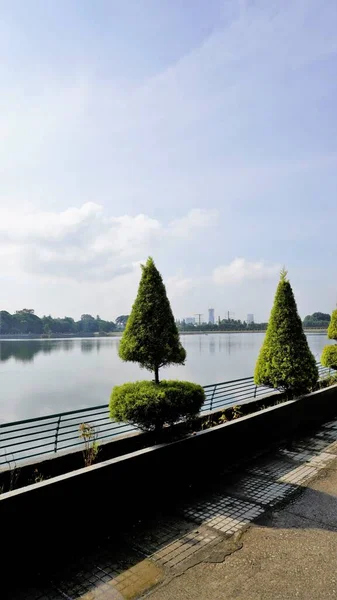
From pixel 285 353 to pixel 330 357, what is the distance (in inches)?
189

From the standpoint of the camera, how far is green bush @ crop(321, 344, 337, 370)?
14.0 m

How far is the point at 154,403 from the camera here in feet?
20.0

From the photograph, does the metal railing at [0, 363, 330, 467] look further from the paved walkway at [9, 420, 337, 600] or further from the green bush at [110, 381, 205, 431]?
the paved walkway at [9, 420, 337, 600]

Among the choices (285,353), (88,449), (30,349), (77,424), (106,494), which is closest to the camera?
(106,494)

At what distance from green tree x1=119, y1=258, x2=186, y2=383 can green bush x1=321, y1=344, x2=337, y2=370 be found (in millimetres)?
8940

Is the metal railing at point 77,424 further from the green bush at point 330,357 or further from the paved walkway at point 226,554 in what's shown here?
the paved walkway at point 226,554

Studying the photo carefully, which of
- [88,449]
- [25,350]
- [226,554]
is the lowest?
[25,350]

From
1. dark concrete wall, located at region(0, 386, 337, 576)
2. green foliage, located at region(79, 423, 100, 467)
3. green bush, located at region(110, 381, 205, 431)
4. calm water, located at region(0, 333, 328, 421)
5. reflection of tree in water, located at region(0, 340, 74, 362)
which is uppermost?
green bush, located at region(110, 381, 205, 431)

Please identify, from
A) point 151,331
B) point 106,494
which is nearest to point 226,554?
point 106,494

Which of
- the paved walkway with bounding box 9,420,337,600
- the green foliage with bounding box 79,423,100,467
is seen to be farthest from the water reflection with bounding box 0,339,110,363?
the paved walkway with bounding box 9,420,337,600

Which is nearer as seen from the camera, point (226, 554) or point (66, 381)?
point (226, 554)

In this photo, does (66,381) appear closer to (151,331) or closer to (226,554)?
(151,331)

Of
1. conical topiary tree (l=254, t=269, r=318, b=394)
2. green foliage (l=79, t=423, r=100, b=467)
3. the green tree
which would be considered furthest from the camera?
conical topiary tree (l=254, t=269, r=318, b=394)

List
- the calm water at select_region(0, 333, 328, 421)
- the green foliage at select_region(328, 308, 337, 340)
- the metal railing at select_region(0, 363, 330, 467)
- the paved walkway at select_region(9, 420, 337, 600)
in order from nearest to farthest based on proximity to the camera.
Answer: the paved walkway at select_region(9, 420, 337, 600) → the metal railing at select_region(0, 363, 330, 467) → the green foliage at select_region(328, 308, 337, 340) → the calm water at select_region(0, 333, 328, 421)
